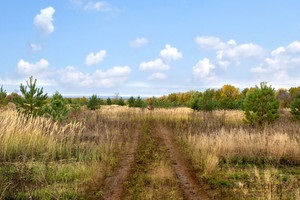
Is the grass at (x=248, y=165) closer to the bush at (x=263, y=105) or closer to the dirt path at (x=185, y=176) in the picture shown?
the dirt path at (x=185, y=176)

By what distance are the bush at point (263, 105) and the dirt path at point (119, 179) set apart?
11049mm

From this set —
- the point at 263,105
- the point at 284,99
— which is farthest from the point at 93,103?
the point at 284,99

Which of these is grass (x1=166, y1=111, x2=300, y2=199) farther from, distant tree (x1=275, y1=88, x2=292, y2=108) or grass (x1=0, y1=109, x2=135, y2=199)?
distant tree (x1=275, y1=88, x2=292, y2=108)

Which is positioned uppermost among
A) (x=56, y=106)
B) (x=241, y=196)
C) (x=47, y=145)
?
(x=56, y=106)

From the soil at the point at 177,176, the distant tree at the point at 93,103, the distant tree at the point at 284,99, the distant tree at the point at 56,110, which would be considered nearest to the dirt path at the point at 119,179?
the soil at the point at 177,176

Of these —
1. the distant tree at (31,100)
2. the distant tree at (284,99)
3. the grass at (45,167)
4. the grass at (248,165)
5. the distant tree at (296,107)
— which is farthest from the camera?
the distant tree at (284,99)

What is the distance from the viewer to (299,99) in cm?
2628

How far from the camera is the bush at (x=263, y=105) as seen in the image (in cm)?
2092

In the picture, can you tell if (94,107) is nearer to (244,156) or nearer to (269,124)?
(269,124)

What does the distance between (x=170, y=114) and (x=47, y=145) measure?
21.5 meters

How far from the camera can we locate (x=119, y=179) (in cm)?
927

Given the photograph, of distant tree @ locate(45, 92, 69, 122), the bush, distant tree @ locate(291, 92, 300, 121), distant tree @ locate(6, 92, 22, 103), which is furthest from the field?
distant tree @ locate(291, 92, 300, 121)

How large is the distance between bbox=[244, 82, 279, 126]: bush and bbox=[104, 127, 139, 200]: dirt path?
1105 centimetres

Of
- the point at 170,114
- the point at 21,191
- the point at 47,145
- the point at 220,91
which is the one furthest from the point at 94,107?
the point at 220,91
